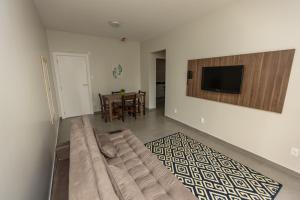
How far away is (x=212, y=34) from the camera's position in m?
2.79

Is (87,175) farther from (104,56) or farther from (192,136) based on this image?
(104,56)

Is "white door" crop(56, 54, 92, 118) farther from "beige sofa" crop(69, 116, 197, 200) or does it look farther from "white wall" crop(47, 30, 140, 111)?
"beige sofa" crop(69, 116, 197, 200)

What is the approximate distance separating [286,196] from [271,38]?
2.12m

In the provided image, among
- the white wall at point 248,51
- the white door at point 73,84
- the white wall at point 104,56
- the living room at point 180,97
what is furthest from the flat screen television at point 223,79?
the white door at point 73,84

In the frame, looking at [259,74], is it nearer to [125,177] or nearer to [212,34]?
[212,34]

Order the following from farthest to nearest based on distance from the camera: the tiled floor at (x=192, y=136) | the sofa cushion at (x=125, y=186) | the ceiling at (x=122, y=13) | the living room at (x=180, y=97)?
the ceiling at (x=122, y=13), the tiled floor at (x=192, y=136), the living room at (x=180, y=97), the sofa cushion at (x=125, y=186)

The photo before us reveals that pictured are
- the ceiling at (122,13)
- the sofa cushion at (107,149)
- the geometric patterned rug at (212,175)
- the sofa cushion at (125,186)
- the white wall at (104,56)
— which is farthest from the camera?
the white wall at (104,56)

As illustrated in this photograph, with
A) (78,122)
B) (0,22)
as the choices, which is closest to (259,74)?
(78,122)

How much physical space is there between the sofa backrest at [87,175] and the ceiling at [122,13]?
A: 245 cm

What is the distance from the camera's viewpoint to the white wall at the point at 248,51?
189 centimetres

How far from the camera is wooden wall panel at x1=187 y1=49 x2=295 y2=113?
6.32 feet

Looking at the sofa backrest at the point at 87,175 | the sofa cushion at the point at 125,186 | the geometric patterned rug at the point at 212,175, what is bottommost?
the geometric patterned rug at the point at 212,175

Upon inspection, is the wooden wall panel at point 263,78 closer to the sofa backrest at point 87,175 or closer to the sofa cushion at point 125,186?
the sofa cushion at point 125,186

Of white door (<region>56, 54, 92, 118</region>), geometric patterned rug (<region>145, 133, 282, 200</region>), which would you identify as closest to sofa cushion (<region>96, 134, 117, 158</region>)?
geometric patterned rug (<region>145, 133, 282, 200</region>)
